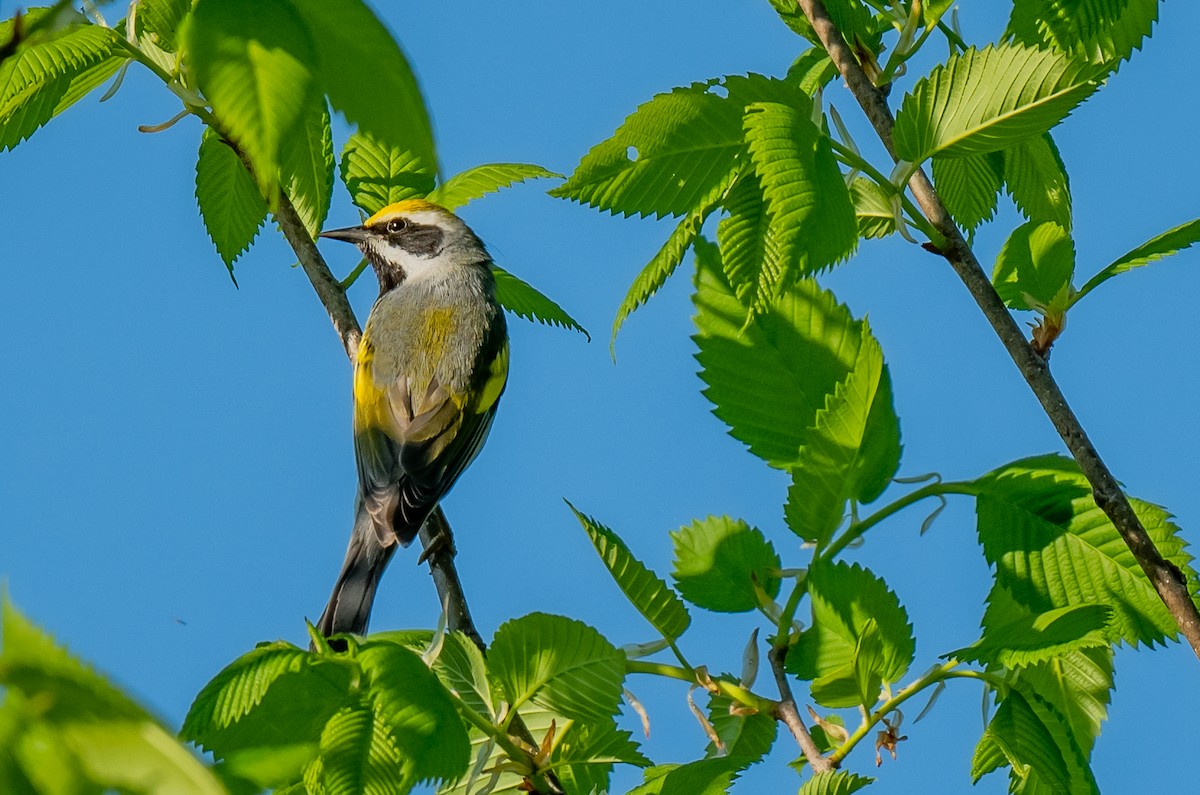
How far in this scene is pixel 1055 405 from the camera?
2078mm

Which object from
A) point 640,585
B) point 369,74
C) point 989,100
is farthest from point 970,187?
point 369,74

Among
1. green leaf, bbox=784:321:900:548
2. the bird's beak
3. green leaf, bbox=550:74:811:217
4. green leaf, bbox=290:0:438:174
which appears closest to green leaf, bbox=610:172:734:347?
green leaf, bbox=550:74:811:217

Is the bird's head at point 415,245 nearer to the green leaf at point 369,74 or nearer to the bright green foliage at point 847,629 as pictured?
the bright green foliage at point 847,629

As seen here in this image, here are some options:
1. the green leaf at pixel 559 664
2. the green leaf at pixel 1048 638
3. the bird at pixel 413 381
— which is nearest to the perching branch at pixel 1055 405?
the green leaf at pixel 1048 638

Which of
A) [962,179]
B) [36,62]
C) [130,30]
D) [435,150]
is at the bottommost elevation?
[435,150]

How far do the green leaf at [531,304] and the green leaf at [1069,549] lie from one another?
1.34 m

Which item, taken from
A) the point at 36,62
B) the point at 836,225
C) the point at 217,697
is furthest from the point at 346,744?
the point at 36,62

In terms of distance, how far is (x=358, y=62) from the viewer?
111 centimetres

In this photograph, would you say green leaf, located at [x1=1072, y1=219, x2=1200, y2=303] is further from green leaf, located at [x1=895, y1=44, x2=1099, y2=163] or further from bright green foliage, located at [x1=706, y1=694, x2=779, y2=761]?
bright green foliage, located at [x1=706, y1=694, x2=779, y2=761]

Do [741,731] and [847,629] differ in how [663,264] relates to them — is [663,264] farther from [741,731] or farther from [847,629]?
[741,731]

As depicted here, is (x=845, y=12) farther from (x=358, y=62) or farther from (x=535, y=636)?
(x=358, y=62)

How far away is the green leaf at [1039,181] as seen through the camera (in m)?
2.71

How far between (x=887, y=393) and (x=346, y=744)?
3.55 feet

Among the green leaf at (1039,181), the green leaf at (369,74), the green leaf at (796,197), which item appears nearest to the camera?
the green leaf at (369,74)
